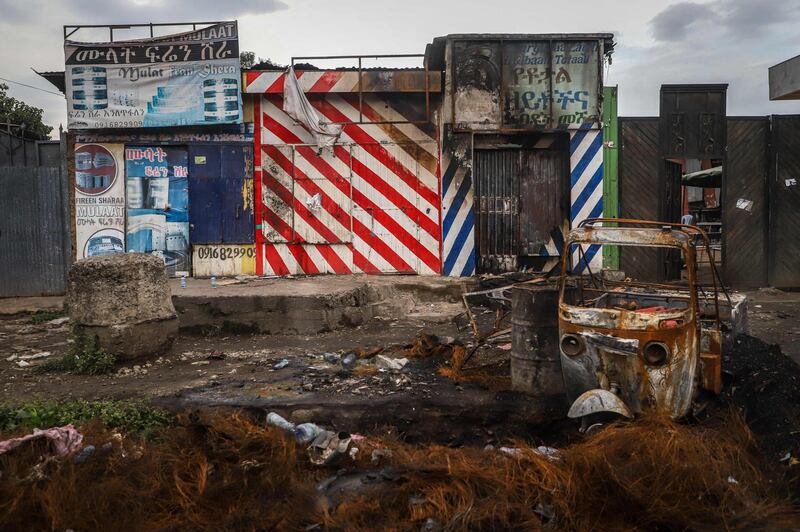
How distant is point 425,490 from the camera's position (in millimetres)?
4102

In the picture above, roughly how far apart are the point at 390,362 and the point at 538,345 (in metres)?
1.72

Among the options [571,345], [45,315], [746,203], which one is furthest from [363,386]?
[746,203]

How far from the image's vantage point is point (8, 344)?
8.64 metres

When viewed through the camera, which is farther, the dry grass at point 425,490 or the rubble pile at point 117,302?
the rubble pile at point 117,302

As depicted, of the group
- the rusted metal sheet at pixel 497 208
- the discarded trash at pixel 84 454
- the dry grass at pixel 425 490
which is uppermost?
the rusted metal sheet at pixel 497 208

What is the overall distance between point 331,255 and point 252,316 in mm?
3040

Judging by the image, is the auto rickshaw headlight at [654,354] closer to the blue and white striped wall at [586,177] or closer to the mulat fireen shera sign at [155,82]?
the blue and white striped wall at [586,177]

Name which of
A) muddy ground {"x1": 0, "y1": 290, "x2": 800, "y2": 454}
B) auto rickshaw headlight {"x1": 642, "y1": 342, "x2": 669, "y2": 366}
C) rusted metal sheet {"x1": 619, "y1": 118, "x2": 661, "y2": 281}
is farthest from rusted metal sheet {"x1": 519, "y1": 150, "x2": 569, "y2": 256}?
auto rickshaw headlight {"x1": 642, "y1": 342, "x2": 669, "y2": 366}

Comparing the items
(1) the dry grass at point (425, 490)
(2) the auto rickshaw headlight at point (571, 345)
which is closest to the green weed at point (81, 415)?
(1) the dry grass at point (425, 490)

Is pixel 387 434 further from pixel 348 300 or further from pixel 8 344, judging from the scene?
pixel 8 344

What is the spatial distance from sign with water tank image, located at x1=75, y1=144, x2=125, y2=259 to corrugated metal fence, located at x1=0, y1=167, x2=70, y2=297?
0.92 ft

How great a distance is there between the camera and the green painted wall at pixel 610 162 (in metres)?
11.8

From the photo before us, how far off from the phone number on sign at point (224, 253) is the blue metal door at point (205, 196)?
0.47 ft

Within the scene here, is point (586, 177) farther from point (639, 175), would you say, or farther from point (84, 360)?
point (84, 360)
